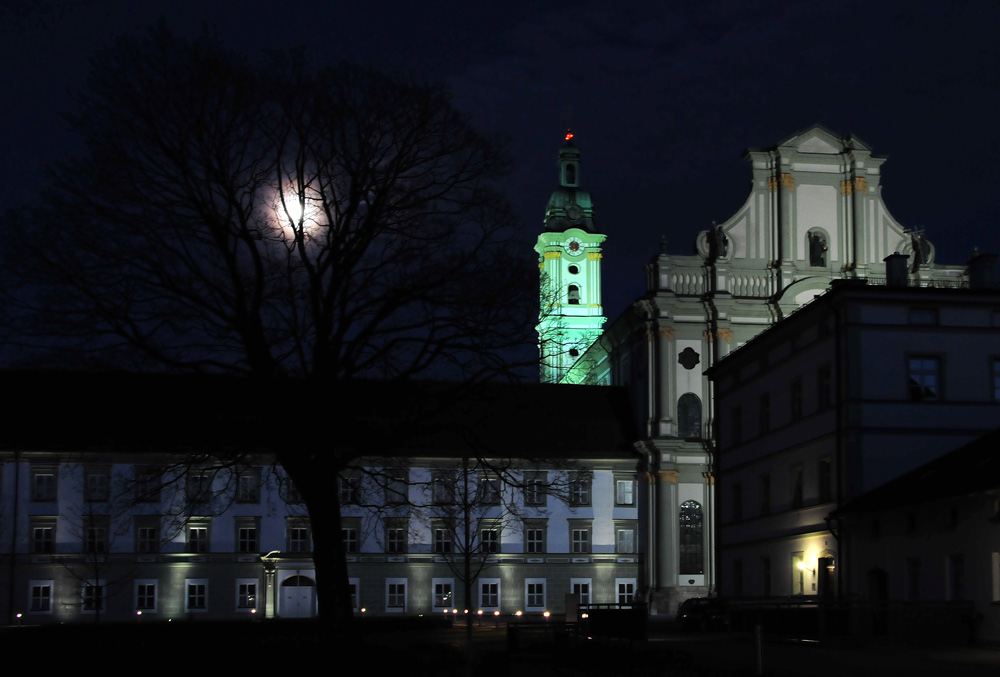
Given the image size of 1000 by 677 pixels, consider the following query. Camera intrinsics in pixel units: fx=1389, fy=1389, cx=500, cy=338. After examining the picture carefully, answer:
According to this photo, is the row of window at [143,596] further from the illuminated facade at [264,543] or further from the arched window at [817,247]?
the arched window at [817,247]

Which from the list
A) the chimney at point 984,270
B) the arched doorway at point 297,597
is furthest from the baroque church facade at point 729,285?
the chimney at point 984,270

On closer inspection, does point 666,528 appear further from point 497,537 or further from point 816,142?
point 816,142

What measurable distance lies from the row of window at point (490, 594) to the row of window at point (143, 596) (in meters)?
5.46

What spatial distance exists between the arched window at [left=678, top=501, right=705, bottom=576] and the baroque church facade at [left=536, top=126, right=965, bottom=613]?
0.18 feet

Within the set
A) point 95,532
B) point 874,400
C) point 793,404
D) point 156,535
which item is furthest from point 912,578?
point 95,532

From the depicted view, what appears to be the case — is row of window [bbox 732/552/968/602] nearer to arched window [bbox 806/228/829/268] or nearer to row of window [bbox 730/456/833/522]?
row of window [bbox 730/456/833/522]

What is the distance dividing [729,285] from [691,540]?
13.7m

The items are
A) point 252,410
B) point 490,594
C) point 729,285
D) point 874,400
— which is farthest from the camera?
point 729,285

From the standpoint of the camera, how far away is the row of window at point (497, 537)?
237ft

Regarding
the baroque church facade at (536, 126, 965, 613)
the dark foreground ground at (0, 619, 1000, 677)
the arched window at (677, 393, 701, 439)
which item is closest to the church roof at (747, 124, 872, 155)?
the baroque church facade at (536, 126, 965, 613)

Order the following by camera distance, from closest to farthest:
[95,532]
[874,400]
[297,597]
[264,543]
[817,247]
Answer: [874,400]
[95,532]
[297,597]
[264,543]
[817,247]

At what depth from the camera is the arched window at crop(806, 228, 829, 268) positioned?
74.1 m

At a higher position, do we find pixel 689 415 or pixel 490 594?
pixel 689 415

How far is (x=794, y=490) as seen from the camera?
4756 centimetres
